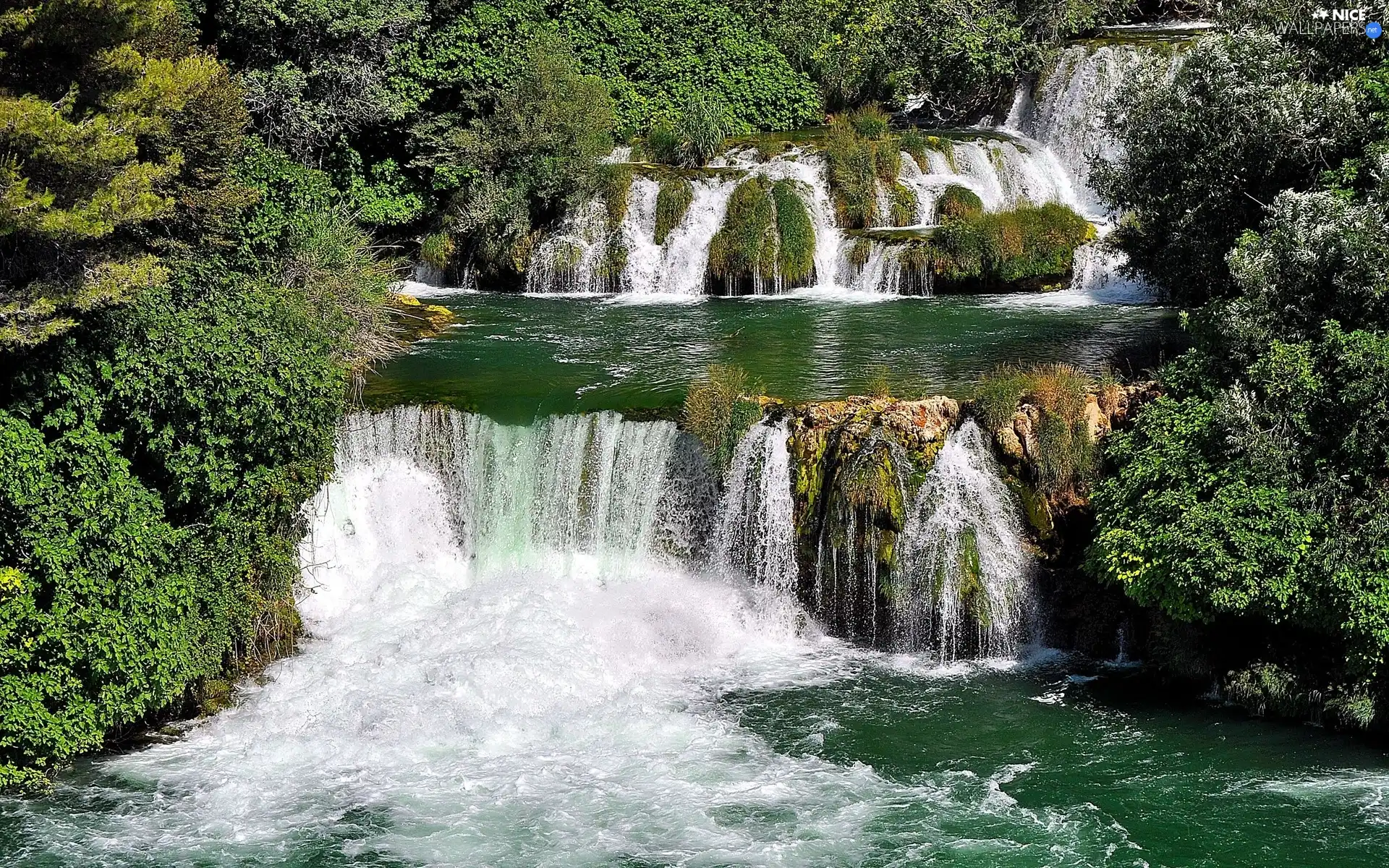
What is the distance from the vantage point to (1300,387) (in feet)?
46.1

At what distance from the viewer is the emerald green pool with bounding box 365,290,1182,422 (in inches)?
741

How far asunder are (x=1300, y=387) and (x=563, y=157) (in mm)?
17417

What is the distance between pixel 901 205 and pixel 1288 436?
1467 centimetres

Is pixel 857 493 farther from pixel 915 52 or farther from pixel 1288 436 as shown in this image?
pixel 915 52

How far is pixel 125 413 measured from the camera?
1376 centimetres

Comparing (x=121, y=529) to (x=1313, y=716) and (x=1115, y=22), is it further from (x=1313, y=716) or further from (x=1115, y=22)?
(x=1115, y=22)

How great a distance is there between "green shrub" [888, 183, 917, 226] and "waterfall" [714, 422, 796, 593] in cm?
1214

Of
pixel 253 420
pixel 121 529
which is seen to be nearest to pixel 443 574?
pixel 253 420

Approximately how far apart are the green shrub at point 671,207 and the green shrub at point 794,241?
1859 mm

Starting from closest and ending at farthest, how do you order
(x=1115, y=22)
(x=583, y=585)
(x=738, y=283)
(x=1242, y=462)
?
(x=1242, y=462), (x=583, y=585), (x=738, y=283), (x=1115, y=22)

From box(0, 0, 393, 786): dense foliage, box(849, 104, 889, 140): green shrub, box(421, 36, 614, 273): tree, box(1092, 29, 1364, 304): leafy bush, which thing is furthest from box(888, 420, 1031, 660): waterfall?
box(849, 104, 889, 140): green shrub

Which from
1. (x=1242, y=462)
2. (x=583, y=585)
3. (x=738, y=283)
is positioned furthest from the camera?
(x=738, y=283)

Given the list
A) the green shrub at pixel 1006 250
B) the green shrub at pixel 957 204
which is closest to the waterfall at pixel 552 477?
the green shrub at pixel 1006 250

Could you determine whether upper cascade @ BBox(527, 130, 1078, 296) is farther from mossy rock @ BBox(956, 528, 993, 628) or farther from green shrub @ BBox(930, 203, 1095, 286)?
mossy rock @ BBox(956, 528, 993, 628)
